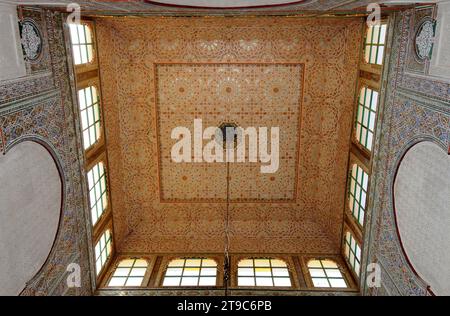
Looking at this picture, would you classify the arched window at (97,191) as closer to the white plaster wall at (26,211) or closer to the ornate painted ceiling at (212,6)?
the white plaster wall at (26,211)

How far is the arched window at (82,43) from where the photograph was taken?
4262 millimetres

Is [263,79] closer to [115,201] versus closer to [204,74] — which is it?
[204,74]

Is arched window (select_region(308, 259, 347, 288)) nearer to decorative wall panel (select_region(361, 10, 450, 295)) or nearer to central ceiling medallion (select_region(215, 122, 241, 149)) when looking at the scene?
decorative wall panel (select_region(361, 10, 450, 295))

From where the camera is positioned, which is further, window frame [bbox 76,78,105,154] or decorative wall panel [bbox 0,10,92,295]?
window frame [bbox 76,78,105,154]

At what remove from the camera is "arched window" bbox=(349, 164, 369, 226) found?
16.2ft

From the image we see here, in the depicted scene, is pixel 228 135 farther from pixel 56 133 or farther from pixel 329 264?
pixel 56 133

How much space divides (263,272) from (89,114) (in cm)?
335

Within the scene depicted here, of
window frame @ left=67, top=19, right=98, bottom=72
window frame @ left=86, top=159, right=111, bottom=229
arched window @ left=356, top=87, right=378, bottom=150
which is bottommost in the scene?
window frame @ left=86, top=159, right=111, bottom=229

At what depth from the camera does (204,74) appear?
5.65 meters

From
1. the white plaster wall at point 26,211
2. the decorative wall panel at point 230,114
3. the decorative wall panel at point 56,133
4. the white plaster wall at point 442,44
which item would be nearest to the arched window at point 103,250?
the decorative wall panel at point 56,133

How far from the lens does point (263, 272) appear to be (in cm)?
563

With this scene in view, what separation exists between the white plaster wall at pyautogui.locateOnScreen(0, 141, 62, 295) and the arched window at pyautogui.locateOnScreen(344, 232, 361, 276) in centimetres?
389

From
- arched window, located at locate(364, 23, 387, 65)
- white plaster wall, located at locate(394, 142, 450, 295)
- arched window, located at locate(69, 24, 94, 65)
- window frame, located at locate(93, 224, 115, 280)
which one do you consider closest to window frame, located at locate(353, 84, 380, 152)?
arched window, located at locate(364, 23, 387, 65)

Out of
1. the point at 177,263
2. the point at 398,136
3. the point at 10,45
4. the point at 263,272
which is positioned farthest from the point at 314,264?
the point at 10,45
